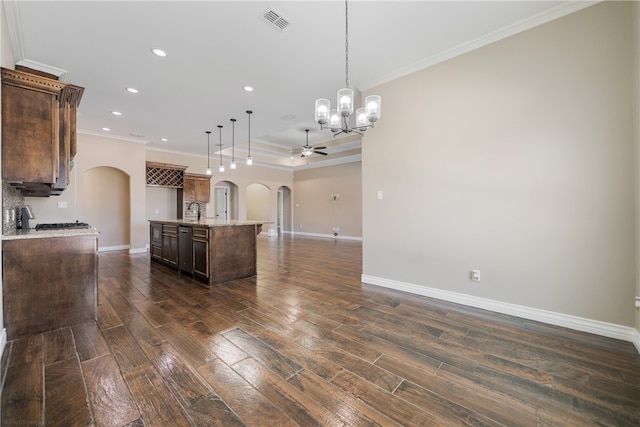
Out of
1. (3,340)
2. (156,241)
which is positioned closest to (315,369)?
(3,340)

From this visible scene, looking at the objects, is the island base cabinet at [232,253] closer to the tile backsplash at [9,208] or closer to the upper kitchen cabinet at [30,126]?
the upper kitchen cabinet at [30,126]

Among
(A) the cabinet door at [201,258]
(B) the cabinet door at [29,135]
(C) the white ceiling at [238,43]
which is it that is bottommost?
(A) the cabinet door at [201,258]

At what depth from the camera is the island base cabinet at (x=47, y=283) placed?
2.30 meters

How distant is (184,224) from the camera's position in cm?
442

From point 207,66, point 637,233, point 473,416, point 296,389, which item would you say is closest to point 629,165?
point 637,233

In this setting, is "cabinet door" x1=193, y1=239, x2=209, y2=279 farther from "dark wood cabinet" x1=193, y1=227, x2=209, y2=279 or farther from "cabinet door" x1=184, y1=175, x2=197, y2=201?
"cabinet door" x1=184, y1=175, x2=197, y2=201

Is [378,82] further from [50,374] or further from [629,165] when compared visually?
[50,374]

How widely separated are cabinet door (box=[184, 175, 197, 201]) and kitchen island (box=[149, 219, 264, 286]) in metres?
3.43

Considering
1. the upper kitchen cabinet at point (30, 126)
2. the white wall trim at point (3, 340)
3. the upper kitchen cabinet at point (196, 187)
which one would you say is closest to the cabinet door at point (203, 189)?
the upper kitchen cabinet at point (196, 187)

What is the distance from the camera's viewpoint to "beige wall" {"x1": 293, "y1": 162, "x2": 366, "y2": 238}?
31.2 ft

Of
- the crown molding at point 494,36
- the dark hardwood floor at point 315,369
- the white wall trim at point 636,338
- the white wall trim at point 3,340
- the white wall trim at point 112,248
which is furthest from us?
the white wall trim at point 112,248

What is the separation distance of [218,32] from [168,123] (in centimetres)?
351

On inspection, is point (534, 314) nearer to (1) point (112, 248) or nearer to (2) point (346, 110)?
(2) point (346, 110)

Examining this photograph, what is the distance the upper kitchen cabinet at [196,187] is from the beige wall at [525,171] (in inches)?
260
